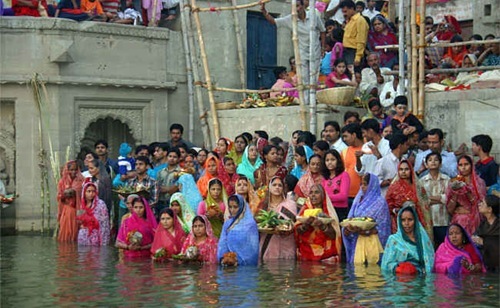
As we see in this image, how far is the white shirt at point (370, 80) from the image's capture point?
1719 centimetres

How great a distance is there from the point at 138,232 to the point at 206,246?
1284mm

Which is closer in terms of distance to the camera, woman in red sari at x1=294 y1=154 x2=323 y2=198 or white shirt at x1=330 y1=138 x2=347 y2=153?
woman in red sari at x1=294 y1=154 x2=323 y2=198

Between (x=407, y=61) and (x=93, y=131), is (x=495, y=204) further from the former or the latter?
(x=93, y=131)

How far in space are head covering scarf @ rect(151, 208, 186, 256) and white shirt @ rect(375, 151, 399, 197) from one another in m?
2.44

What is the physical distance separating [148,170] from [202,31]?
4.49m

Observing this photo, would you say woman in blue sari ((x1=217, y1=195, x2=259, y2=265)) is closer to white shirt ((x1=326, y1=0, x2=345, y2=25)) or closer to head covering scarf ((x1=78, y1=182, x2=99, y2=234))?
head covering scarf ((x1=78, y1=182, x2=99, y2=234))

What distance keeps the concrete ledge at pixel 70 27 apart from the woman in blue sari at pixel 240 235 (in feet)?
20.0

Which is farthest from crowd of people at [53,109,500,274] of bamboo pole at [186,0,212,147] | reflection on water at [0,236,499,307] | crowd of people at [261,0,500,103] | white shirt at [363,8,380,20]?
white shirt at [363,8,380,20]

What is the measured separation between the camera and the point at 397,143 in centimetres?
1320

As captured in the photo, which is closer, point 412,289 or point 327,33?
point 412,289

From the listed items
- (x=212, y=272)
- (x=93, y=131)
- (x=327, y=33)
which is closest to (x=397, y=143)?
(x=212, y=272)

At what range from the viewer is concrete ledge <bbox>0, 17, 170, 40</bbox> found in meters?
17.7

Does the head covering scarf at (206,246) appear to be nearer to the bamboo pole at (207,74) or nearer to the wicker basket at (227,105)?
the bamboo pole at (207,74)

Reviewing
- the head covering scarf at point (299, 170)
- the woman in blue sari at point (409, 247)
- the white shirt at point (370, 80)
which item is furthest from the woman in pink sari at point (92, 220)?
the woman in blue sari at point (409, 247)
